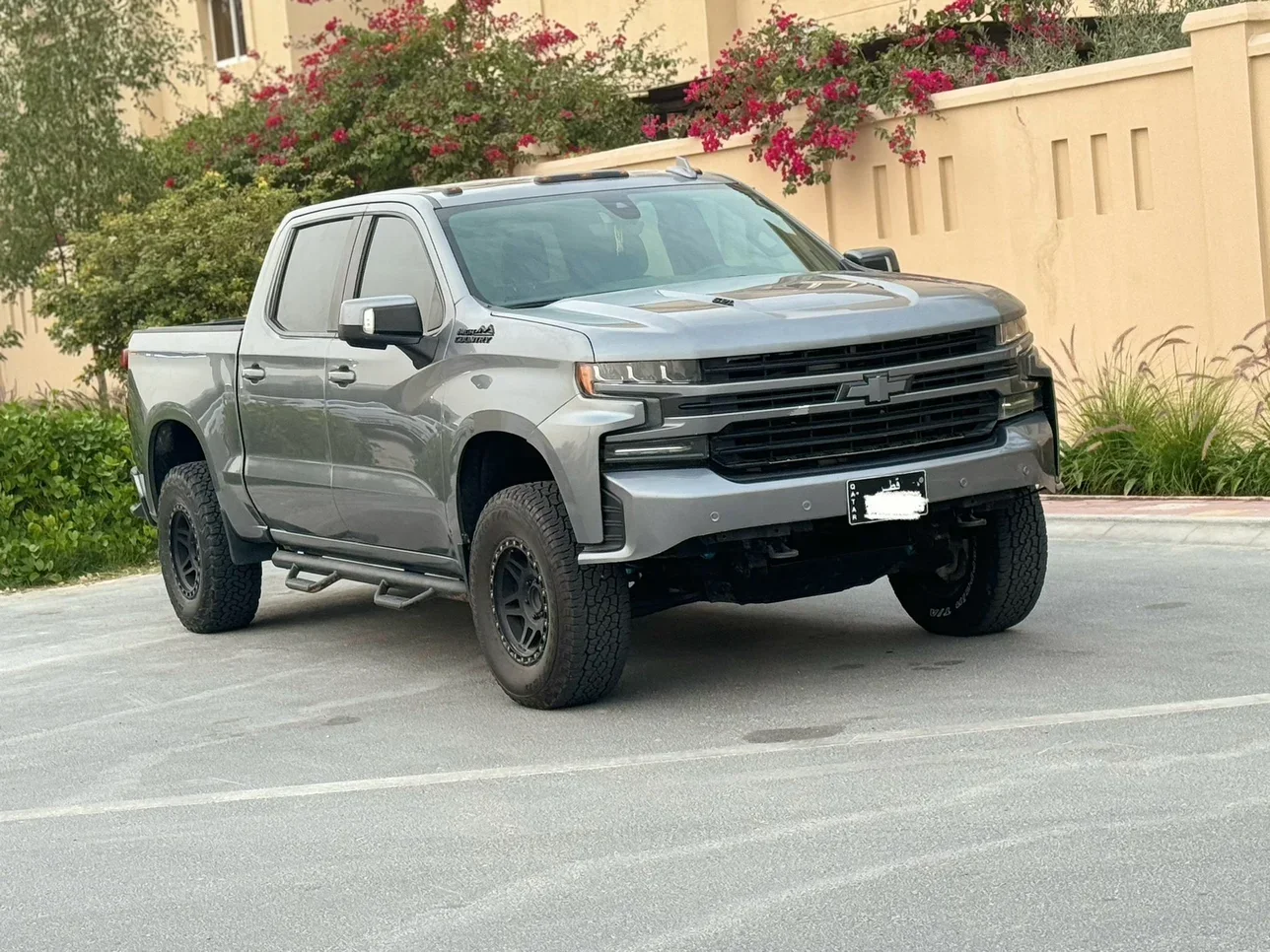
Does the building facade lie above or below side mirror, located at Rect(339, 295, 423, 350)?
above

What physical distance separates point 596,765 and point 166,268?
12.8 m

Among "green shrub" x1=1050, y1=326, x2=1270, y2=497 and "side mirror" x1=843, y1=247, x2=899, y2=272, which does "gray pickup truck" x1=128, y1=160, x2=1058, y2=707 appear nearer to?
"side mirror" x1=843, y1=247, x2=899, y2=272

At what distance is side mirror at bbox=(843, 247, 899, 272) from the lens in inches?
365

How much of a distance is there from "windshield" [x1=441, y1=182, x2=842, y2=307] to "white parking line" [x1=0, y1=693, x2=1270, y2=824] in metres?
2.15

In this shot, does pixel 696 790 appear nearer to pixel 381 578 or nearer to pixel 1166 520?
pixel 381 578

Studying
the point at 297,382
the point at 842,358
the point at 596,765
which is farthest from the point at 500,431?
the point at 297,382

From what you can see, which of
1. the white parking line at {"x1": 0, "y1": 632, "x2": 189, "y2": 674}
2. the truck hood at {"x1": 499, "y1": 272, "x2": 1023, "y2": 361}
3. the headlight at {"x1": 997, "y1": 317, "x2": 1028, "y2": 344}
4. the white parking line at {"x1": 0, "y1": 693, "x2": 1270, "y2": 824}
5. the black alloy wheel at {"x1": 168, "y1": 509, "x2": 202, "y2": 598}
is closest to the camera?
the white parking line at {"x1": 0, "y1": 693, "x2": 1270, "y2": 824}

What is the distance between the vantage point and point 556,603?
300 inches

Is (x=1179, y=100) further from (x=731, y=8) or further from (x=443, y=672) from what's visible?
(x=731, y=8)

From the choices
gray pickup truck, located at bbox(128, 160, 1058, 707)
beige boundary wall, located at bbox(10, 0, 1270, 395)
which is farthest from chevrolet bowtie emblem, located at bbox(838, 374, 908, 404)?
beige boundary wall, located at bbox(10, 0, 1270, 395)

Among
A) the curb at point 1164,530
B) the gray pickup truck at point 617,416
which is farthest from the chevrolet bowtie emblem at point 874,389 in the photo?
the curb at point 1164,530

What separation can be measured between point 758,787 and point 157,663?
14.9 ft

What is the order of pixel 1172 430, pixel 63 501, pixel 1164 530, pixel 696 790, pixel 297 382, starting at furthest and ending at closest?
pixel 63 501 < pixel 1172 430 < pixel 1164 530 < pixel 297 382 < pixel 696 790

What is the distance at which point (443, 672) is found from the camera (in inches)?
363
